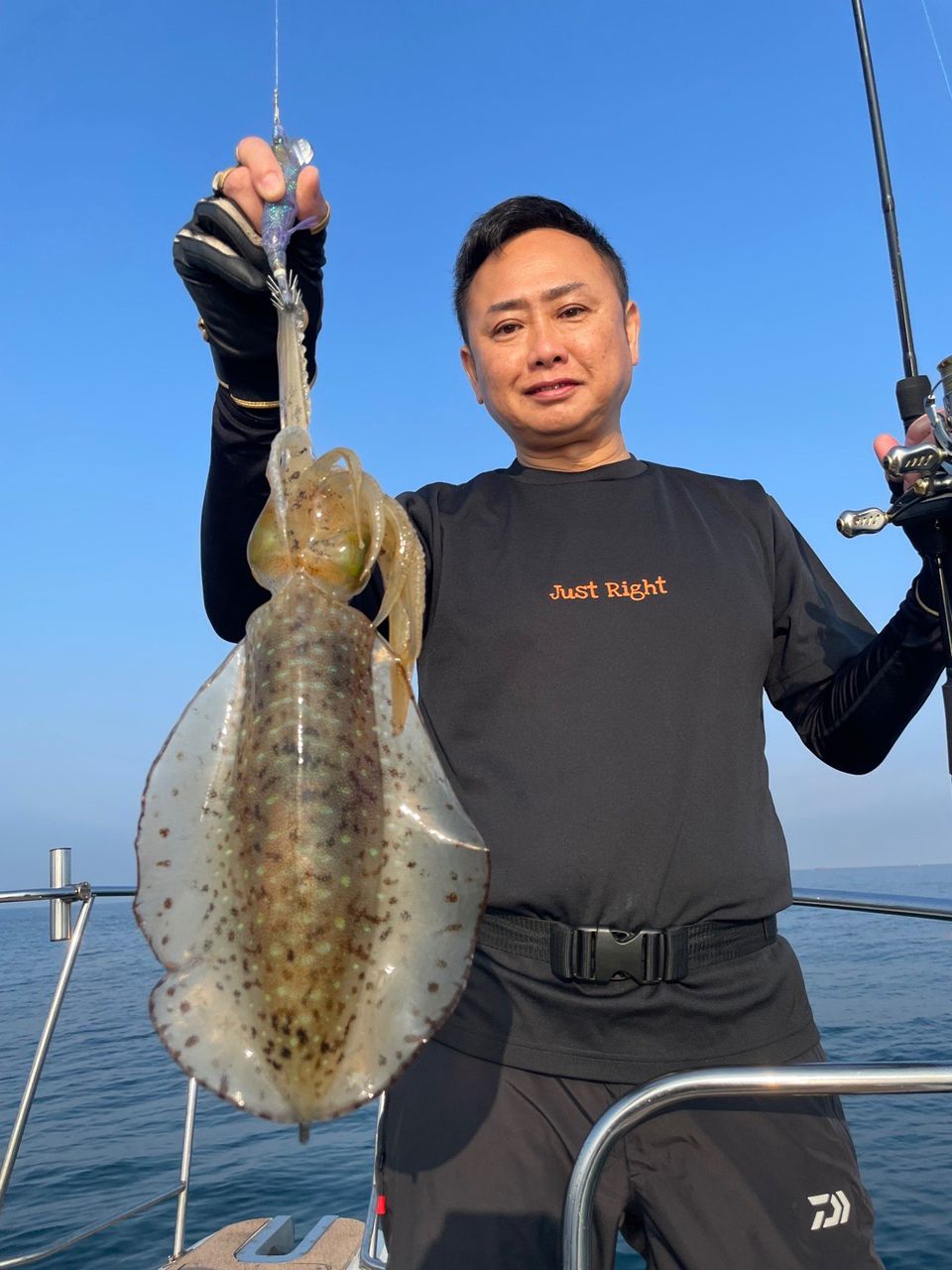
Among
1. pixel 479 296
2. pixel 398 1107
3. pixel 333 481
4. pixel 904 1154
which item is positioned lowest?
pixel 904 1154

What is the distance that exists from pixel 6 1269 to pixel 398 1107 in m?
2.75

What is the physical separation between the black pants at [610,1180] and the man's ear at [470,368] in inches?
83.3

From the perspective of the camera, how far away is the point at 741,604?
105 inches

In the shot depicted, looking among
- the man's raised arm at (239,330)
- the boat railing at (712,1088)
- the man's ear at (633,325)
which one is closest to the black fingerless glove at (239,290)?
the man's raised arm at (239,330)

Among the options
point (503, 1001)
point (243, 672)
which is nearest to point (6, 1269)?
point (503, 1001)

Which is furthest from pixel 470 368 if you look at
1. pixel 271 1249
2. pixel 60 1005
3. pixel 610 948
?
pixel 271 1249

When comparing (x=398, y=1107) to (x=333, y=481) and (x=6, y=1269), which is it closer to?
(x=333, y=481)

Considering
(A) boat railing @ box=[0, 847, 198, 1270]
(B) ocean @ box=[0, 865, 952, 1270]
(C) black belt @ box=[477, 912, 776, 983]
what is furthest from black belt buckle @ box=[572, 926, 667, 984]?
(B) ocean @ box=[0, 865, 952, 1270]

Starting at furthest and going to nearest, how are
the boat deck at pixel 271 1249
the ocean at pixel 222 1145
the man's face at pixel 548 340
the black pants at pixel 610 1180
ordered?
the ocean at pixel 222 1145 → the boat deck at pixel 271 1249 → the man's face at pixel 548 340 → the black pants at pixel 610 1180

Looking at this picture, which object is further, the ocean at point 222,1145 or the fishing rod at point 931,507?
the ocean at point 222,1145

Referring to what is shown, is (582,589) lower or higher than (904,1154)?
higher

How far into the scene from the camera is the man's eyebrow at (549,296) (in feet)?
9.52

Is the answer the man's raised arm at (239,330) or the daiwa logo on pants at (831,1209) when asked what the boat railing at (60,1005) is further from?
the daiwa logo on pants at (831,1209)

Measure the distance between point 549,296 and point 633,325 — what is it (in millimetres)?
537
